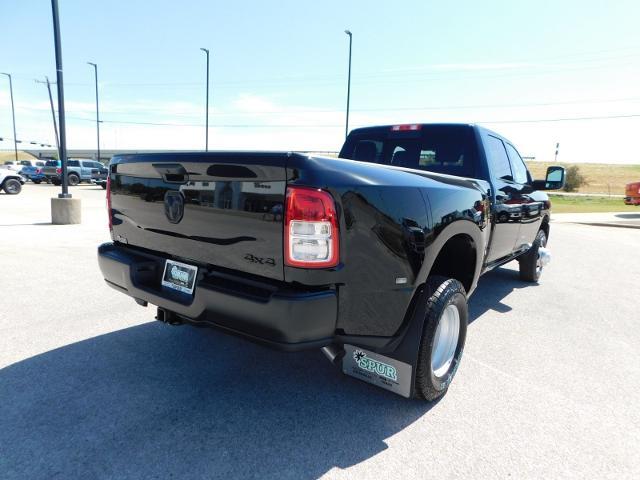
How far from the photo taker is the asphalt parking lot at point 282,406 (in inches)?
82.0

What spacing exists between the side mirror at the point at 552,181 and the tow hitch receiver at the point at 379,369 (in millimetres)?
3681

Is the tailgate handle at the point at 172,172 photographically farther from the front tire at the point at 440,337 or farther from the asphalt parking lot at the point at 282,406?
the front tire at the point at 440,337

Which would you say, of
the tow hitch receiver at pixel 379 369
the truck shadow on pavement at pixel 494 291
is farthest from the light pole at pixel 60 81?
the tow hitch receiver at pixel 379 369

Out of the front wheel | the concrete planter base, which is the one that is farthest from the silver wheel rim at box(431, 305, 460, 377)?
the front wheel

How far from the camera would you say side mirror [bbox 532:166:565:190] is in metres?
5.04

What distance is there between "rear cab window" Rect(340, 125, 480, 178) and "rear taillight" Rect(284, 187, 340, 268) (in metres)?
2.23

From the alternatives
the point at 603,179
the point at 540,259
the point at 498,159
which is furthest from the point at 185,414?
the point at 603,179

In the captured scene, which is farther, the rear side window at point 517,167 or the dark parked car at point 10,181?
the dark parked car at point 10,181

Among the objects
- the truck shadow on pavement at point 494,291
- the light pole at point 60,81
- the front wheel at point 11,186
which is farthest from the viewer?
the front wheel at point 11,186

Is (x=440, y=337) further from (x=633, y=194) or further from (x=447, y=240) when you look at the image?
(x=633, y=194)

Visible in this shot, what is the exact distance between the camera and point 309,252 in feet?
6.44

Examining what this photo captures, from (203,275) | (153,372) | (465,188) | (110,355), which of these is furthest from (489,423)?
(110,355)

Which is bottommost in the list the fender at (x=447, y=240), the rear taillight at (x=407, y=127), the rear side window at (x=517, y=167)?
the fender at (x=447, y=240)

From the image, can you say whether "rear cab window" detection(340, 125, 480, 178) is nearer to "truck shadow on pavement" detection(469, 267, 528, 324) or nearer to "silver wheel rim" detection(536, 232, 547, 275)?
"truck shadow on pavement" detection(469, 267, 528, 324)
